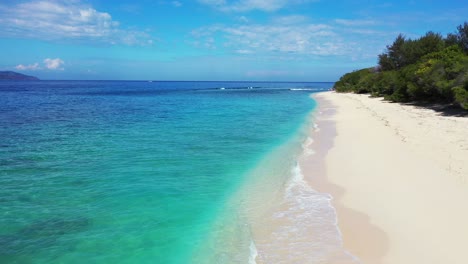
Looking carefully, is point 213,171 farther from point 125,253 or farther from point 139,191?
point 125,253

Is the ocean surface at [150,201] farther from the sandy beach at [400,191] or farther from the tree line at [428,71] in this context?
the tree line at [428,71]

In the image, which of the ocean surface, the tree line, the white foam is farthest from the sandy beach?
the tree line

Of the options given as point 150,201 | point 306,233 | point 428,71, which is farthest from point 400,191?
point 428,71

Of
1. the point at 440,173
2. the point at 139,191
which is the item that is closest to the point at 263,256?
the point at 139,191

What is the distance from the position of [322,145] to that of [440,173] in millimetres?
6136

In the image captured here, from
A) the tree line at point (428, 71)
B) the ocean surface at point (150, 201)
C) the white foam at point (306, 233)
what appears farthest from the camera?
the tree line at point (428, 71)

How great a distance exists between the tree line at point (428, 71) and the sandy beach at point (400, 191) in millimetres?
8178

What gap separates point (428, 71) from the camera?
27.6 meters

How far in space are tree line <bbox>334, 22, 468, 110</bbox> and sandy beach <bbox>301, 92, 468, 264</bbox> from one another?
26.8 feet

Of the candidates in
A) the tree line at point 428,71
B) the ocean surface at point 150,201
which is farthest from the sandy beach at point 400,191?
the tree line at point 428,71

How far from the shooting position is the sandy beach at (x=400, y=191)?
6.04 m

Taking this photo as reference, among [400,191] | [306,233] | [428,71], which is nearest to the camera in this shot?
[306,233]

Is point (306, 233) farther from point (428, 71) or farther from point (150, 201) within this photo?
point (428, 71)

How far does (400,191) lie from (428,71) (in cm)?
2257
